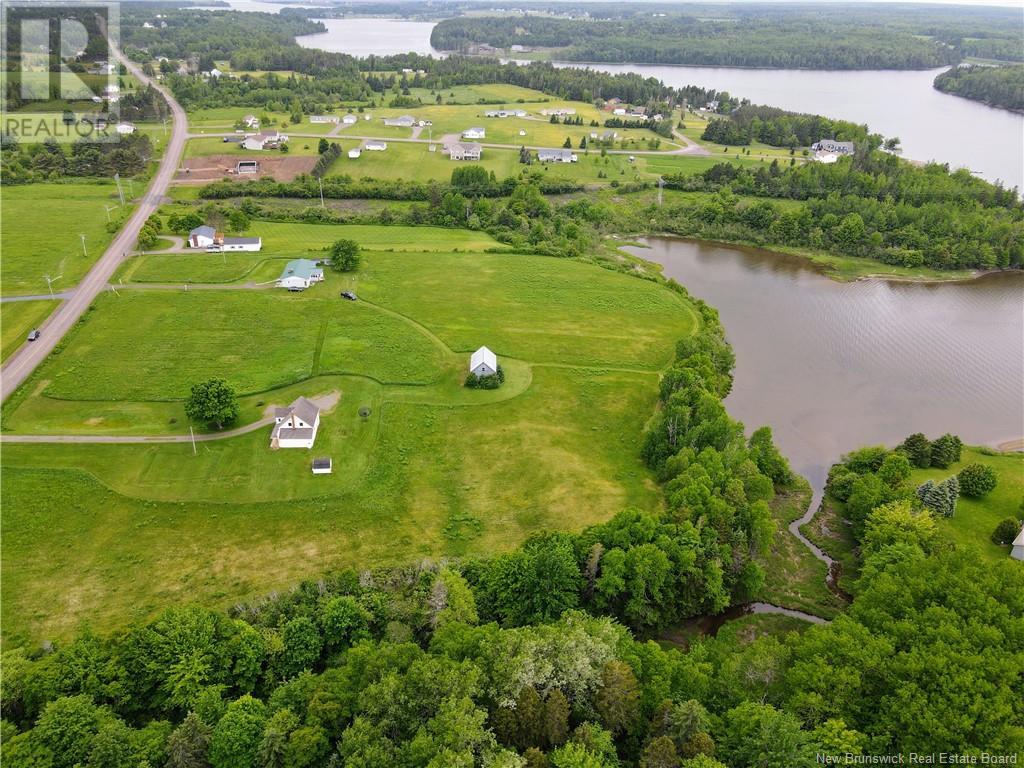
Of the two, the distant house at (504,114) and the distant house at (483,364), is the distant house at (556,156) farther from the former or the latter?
the distant house at (483,364)

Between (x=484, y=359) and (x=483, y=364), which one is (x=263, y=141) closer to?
(x=484, y=359)

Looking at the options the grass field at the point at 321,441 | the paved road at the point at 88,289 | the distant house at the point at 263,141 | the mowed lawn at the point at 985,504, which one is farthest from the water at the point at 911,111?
the paved road at the point at 88,289

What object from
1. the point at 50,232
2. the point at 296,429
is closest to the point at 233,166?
the point at 50,232

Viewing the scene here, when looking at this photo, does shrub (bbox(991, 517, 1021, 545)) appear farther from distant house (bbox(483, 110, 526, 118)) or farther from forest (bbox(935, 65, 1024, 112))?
forest (bbox(935, 65, 1024, 112))

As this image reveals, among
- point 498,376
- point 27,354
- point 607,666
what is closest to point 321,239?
point 27,354

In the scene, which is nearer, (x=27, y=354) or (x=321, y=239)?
(x=27, y=354)

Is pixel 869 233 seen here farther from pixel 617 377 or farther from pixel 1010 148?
pixel 1010 148

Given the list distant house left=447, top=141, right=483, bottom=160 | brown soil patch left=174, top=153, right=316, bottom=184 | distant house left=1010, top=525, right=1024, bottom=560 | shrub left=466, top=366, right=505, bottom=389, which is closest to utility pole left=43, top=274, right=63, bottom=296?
brown soil patch left=174, top=153, right=316, bottom=184
